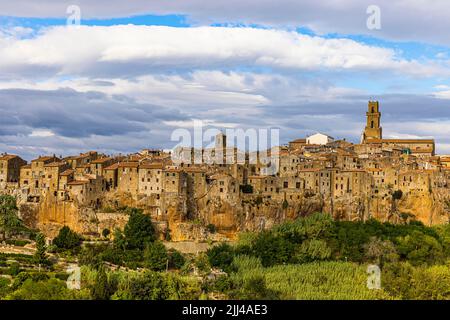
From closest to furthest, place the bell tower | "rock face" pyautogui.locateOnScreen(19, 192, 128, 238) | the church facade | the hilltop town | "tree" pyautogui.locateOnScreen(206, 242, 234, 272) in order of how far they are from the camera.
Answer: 1. "tree" pyautogui.locateOnScreen(206, 242, 234, 272)
2. "rock face" pyautogui.locateOnScreen(19, 192, 128, 238)
3. the hilltop town
4. the church facade
5. the bell tower

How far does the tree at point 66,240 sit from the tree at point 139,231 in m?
3.62

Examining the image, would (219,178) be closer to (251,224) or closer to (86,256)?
(251,224)

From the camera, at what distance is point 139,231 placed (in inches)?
2436

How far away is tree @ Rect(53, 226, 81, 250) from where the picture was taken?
200 ft

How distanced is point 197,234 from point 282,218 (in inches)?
291

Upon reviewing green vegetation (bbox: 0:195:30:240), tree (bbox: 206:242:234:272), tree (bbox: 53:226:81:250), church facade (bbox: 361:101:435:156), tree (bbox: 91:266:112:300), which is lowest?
tree (bbox: 91:266:112:300)

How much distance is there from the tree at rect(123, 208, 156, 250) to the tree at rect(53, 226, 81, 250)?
3616mm

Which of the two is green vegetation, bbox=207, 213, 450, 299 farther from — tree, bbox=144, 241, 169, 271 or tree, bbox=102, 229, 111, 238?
tree, bbox=102, 229, 111, 238

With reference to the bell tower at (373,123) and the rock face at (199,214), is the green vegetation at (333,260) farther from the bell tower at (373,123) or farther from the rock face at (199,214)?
the bell tower at (373,123)

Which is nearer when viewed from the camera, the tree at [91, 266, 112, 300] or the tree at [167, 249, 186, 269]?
the tree at [91, 266, 112, 300]

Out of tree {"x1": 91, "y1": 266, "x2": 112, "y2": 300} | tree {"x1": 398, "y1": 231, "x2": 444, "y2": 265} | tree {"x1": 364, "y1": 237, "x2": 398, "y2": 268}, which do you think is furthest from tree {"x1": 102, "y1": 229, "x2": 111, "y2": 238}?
tree {"x1": 398, "y1": 231, "x2": 444, "y2": 265}
